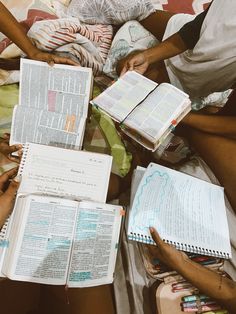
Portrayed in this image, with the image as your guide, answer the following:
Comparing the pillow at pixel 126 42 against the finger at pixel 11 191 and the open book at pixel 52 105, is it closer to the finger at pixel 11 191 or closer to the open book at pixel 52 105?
the open book at pixel 52 105

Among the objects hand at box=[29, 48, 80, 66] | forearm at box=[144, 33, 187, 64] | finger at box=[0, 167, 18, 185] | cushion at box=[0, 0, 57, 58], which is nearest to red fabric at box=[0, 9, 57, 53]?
cushion at box=[0, 0, 57, 58]

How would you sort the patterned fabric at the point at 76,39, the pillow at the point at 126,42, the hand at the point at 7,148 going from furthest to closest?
1. the pillow at the point at 126,42
2. the patterned fabric at the point at 76,39
3. the hand at the point at 7,148

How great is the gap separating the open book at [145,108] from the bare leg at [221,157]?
0.18m

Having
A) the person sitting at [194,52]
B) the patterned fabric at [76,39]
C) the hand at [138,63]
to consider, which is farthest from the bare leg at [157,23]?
the hand at [138,63]

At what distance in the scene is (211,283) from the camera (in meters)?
0.84

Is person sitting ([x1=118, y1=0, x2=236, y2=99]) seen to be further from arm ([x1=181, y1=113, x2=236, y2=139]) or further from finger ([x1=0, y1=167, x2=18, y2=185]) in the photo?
finger ([x1=0, y1=167, x2=18, y2=185])

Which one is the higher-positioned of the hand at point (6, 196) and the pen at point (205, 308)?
the hand at point (6, 196)

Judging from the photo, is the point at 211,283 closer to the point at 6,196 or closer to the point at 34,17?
the point at 6,196

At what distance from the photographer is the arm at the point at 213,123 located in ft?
3.57

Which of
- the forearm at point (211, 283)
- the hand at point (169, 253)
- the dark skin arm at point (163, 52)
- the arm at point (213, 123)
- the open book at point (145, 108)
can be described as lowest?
the forearm at point (211, 283)

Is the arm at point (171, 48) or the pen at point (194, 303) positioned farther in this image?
the arm at point (171, 48)

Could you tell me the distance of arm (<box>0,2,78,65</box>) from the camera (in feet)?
3.85

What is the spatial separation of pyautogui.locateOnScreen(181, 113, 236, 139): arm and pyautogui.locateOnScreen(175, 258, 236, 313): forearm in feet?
1.45

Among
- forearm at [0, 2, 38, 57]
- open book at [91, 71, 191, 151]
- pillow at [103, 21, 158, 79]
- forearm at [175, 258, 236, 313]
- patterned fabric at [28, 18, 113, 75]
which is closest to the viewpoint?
forearm at [175, 258, 236, 313]
